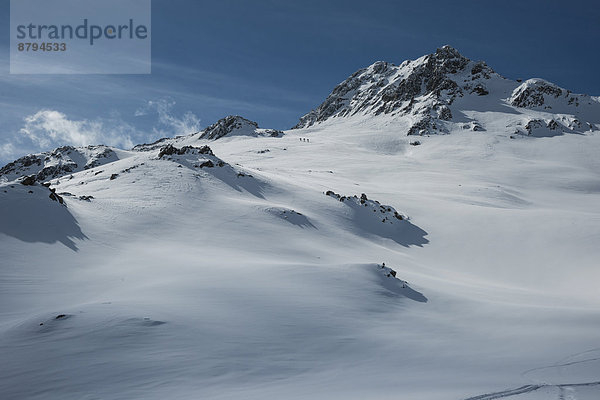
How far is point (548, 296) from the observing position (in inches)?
600

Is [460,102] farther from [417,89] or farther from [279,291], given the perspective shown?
[279,291]

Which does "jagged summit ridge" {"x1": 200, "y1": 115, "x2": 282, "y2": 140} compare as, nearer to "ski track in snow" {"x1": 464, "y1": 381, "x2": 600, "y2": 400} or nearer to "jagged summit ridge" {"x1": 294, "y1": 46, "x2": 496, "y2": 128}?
"jagged summit ridge" {"x1": 294, "y1": 46, "x2": 496, "y2": 128}

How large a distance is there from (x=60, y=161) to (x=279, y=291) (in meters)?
95.9

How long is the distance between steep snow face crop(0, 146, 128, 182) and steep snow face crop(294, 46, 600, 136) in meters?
74.1

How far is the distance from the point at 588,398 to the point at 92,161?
9527 centimetres

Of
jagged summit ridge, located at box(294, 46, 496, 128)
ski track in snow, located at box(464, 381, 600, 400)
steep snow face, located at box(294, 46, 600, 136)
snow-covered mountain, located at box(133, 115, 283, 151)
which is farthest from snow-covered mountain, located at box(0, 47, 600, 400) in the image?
snow-covered mountain, located at box(133, 115, 283, 151)

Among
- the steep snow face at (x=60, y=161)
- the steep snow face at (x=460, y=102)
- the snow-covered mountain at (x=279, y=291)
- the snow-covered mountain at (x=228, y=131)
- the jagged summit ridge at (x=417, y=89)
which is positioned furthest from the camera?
the snow-covered mountain at (x=228, y=131)

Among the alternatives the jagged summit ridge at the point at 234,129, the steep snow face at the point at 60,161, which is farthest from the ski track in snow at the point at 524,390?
the jagged summit ridge at the point at 234,129

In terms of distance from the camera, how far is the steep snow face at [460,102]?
8762 cm

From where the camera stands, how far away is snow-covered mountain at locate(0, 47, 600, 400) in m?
6.77

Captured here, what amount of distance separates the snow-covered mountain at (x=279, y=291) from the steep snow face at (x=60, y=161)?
67346mm

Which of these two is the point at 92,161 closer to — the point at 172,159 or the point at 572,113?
the point at 172,159

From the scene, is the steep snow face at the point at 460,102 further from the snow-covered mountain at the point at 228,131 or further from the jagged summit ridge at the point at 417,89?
the snow-covered mountain at the point at 228,131

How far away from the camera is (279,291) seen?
10.8m
